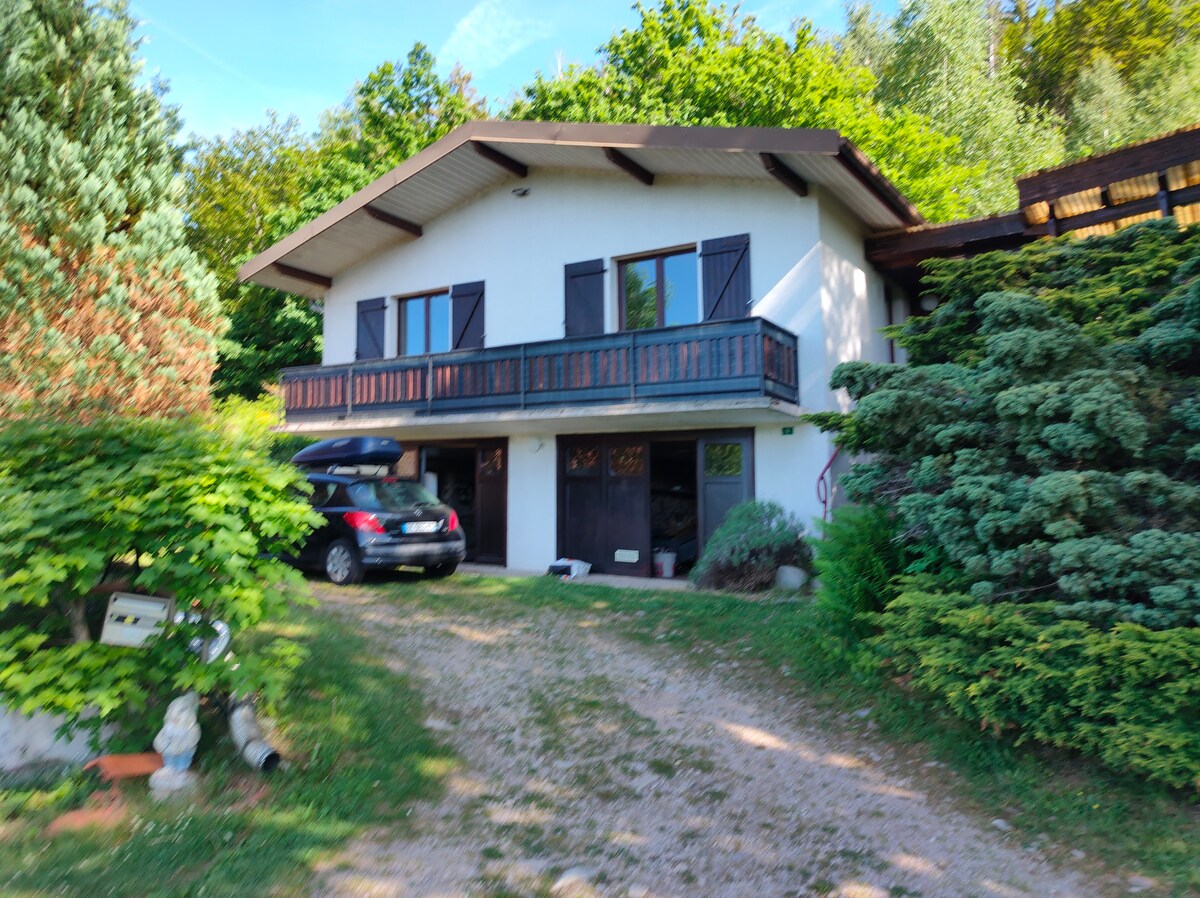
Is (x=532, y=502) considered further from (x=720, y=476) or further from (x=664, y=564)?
(x=720, y=476)

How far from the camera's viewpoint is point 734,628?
8.27m

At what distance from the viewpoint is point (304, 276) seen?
1728 cm

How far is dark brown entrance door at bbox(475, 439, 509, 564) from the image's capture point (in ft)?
48.9

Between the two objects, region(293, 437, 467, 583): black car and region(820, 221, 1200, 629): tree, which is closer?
region(820, 221, 1200, 629): tree

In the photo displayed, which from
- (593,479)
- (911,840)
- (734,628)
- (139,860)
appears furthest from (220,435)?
(593,479)

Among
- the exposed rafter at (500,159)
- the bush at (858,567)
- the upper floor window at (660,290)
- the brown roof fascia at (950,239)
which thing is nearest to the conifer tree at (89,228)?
the exposed rafter at (500,159)

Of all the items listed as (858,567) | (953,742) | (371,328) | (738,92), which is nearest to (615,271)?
(371,328)

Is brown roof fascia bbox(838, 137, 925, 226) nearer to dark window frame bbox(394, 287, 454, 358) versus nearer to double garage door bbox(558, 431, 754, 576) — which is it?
double garage door bbox(558, 431, 754, 576)

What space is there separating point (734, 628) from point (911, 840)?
400 cm

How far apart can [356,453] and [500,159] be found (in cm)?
593

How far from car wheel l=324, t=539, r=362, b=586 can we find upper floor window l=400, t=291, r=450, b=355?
5574 mm

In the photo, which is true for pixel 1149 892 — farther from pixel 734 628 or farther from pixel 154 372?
pixel 154 372

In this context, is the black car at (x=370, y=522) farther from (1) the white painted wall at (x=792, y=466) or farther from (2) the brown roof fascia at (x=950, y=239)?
(2) the brown roof fascia at (x=950, y=239)

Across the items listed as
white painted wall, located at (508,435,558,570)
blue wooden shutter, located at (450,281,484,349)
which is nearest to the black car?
white painted wall, located at (508,435,558,570)
